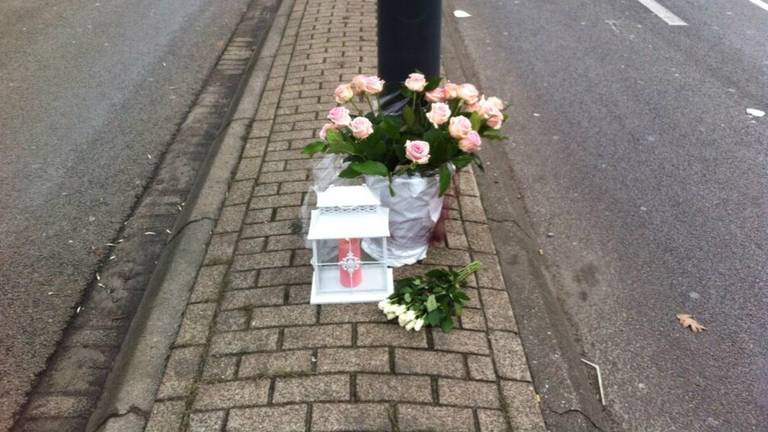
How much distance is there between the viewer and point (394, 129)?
10.3 ft

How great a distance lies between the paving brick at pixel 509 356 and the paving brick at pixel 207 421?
1159mm

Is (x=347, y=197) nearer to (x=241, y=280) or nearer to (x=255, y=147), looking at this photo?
(x=241, y=280)

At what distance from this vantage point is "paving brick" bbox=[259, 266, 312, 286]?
3.24 metres

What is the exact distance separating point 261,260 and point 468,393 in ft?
4.43

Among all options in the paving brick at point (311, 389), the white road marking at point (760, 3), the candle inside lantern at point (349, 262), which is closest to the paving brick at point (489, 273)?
the candle inside lantern at point (349, 262)

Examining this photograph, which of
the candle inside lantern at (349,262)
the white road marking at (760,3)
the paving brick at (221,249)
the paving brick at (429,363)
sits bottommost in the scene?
the white road marking at (760,3)

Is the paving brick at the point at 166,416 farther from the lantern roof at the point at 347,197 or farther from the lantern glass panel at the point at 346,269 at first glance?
the lantern roof at the point at 347,197

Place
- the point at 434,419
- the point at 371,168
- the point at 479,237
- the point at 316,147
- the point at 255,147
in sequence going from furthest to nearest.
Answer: the point at 255,147, the point at 479,237, the point at 316,147, the point at 371,168, the point at 434,419

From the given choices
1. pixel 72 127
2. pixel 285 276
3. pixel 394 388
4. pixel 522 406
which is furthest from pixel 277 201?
pixel 72 127

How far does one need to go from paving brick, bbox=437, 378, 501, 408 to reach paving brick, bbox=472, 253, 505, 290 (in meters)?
0.69

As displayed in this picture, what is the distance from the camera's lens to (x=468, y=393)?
8.60ft

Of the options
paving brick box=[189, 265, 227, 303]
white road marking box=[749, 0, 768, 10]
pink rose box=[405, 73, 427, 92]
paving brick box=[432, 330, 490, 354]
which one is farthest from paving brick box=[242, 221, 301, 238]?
white road marking box=[749, 0, 768, 10]

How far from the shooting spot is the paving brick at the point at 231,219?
3.72m

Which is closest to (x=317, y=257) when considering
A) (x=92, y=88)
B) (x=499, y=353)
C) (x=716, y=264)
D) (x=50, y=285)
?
(x=499, y=353)
